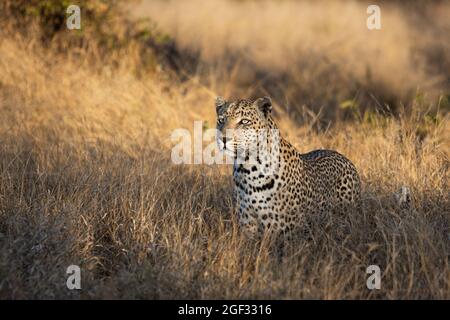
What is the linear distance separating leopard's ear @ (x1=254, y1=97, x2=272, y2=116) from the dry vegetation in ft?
3.81

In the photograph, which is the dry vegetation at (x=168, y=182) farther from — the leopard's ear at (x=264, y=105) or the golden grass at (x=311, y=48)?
the leopard's ear at (x=264, y=105)

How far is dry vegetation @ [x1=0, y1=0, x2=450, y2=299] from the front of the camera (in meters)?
5.72

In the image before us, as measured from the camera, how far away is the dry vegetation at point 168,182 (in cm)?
572

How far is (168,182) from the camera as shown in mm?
7848

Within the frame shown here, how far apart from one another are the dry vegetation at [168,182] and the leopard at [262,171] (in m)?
0.23

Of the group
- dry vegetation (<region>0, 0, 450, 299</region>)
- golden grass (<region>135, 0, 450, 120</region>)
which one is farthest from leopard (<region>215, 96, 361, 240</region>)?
golden grass (<region>135, 0, 450, 120</region>)

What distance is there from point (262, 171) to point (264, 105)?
0.62 meters

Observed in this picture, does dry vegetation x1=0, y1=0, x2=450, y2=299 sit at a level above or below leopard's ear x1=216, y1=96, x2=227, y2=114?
below

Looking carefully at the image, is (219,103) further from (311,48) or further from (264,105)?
(311,48)

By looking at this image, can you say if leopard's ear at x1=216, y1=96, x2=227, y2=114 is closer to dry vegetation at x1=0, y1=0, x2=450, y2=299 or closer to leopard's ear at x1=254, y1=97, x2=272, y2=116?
leopard's ear at x1=254, y1=97, x2=272, y2=116


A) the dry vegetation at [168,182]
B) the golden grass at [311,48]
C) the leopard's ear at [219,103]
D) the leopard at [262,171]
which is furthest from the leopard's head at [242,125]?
the golden grass at [311,48]
